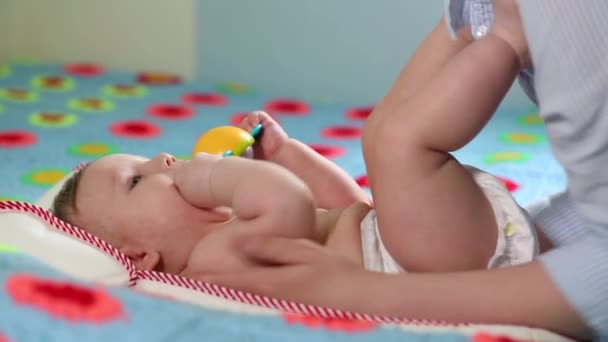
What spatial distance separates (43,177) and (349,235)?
0.72m

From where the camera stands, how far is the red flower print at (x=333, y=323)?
724 mm

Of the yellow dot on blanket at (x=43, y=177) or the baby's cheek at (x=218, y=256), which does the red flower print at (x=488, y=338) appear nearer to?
the baby's cheek at (x=218, y=256)

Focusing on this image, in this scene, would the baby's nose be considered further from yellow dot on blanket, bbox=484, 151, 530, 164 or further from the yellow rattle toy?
yellow dot on blanket, bbox=484, 151, 530, 164

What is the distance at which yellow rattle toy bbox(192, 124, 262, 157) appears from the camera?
115 centimetres

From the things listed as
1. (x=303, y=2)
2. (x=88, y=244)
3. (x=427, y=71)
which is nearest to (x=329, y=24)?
(x=303, y=2)

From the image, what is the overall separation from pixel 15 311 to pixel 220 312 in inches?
6.7

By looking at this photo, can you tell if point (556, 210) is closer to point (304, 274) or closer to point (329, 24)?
point (304, 274)

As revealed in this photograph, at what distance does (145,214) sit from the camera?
3.24 feet

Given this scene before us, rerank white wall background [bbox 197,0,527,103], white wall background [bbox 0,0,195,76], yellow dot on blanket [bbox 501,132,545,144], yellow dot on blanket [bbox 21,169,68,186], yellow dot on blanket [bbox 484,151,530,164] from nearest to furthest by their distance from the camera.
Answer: yellow dot on blanket [bbox 21,169,68,186] < yellow dot on blanket [bbox 484,151,530,164] < yellow dot on blanket [bbox 501,132,545,144] < white wall background [bbox 197,0,527,103] < white wall background [bbox 0,0,195,76]

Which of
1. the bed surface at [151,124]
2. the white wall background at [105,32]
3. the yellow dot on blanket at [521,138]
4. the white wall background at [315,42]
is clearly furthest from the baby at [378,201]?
the white wall background at [105,32]

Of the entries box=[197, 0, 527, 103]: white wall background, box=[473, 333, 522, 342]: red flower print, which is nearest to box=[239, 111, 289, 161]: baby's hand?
box=[473, 333, 522, 342]: red flower print

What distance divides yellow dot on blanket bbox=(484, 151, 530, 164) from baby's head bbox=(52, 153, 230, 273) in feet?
2.43

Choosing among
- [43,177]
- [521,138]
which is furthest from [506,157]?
[43,177]

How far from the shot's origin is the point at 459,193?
0.86 metres
